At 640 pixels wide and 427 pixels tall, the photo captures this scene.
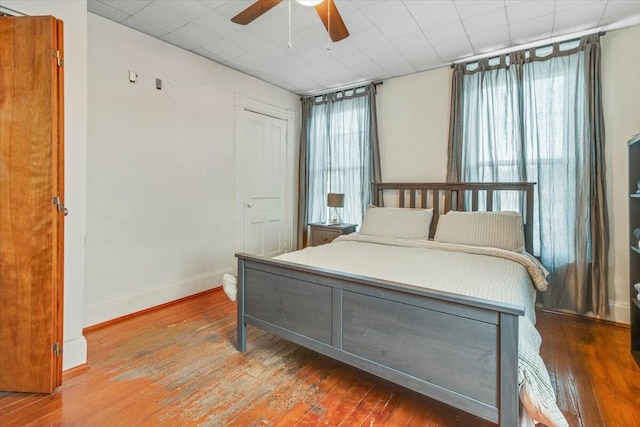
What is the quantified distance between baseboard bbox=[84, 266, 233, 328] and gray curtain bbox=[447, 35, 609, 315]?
10.2 ft

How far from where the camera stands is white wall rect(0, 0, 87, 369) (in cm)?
196

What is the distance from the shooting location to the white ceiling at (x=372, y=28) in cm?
238

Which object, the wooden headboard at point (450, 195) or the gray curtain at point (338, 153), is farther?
the gray curtain at point (338, 153)

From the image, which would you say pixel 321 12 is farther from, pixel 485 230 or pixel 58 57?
pixel 485 230

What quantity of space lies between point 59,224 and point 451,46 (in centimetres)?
343

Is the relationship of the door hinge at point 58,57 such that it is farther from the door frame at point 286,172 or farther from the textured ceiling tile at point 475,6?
the textured ceiling tile at point 475,6

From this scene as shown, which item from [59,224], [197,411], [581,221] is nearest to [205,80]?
[59,224]

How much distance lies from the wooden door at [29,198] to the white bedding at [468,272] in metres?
1.41

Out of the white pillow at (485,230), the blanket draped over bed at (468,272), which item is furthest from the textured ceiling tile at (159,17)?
the white pillow at (485,230)

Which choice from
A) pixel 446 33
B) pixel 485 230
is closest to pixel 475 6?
pixel 446 33

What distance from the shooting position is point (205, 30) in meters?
2.79

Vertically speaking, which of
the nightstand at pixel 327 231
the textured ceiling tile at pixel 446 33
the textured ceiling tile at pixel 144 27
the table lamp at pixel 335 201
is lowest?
the nightstand at pixel 327 231

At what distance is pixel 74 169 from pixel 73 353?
1171 mm

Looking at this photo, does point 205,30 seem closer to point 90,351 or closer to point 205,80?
point 205,80
